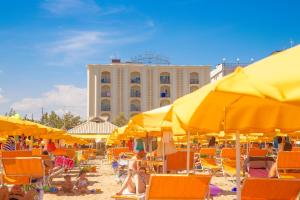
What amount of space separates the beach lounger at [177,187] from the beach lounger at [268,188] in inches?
31.0

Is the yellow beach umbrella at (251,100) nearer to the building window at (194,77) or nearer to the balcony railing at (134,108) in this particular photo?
the balcony railing at (134,108)

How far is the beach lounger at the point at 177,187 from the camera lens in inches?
224

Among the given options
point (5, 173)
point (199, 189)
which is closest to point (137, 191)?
point (199, 189)

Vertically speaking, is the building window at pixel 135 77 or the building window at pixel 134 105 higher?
the building window at pixel 135 77

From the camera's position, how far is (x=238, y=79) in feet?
10.5

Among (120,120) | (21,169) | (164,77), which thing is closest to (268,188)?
(21,169)

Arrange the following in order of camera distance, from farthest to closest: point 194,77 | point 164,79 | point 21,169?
point 194,77, point 164,79, point 21,169

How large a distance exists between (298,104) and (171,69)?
76.7 m

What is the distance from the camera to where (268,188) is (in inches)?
197

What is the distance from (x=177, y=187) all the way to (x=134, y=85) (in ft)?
240

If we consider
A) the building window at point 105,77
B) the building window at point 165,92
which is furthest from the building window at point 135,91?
the building window at point 105,77

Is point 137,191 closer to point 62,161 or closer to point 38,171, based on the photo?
point 38,171

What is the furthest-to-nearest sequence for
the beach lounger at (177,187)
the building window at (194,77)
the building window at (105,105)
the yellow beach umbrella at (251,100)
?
the building window at (194,77) → the building window at (105,105) → the beach lounger at (177,187) → the yellow beach umbrella at (251,100)

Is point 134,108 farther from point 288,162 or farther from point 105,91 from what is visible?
point 288,162
